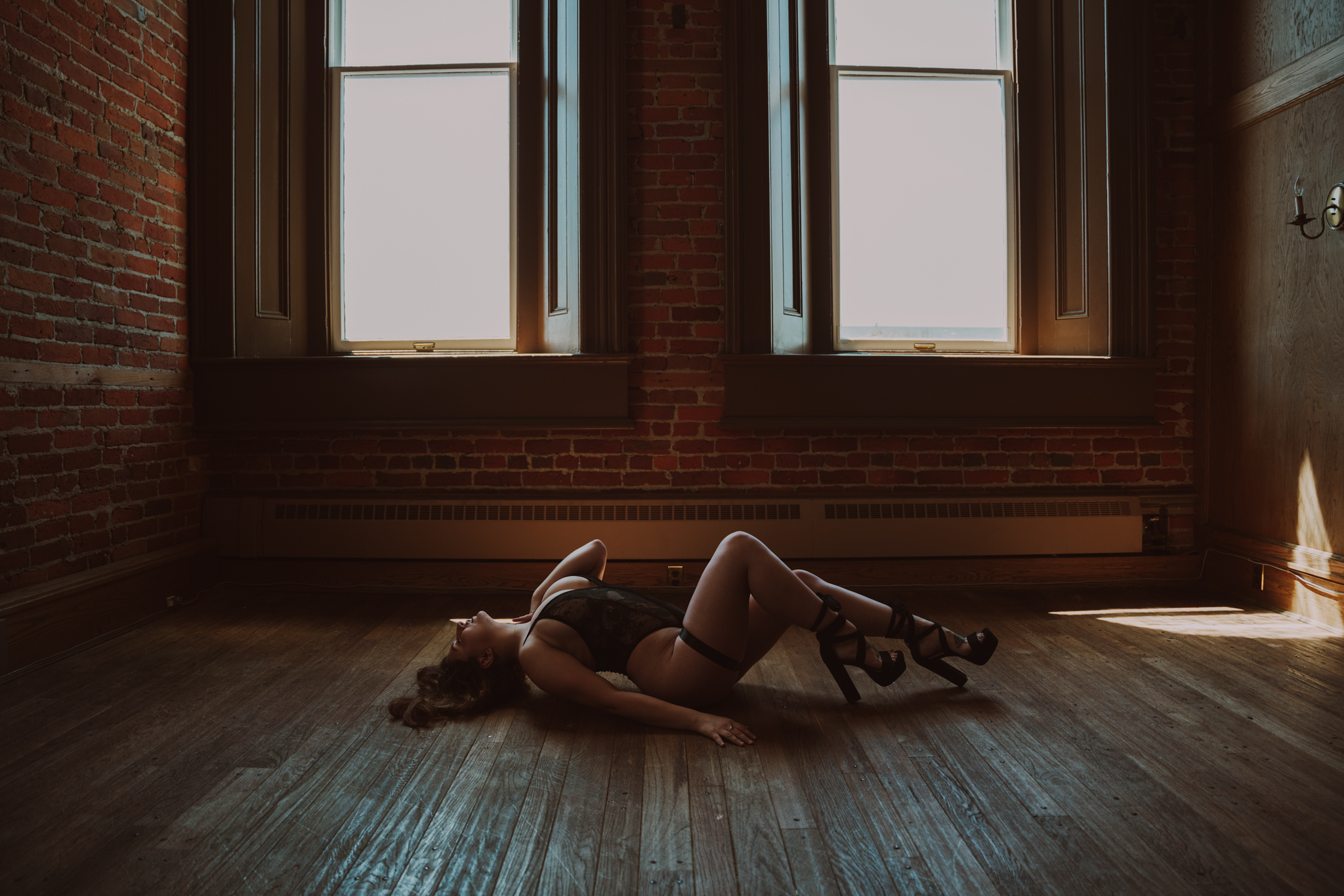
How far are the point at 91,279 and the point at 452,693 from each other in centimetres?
232

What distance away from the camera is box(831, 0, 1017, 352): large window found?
13.6 feet

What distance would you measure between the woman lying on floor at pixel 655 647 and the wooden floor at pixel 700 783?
0.29 ft

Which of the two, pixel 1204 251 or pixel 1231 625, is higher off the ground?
pixel 1204 251

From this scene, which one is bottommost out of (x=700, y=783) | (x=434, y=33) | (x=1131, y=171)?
(x=700, y=783)

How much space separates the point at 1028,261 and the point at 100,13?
4.38m

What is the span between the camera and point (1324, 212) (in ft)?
10.7

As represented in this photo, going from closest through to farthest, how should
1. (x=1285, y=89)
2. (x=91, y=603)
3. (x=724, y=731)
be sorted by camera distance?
(x=724, y=731)
(x=91, y=603)
(x=1285, y=89)

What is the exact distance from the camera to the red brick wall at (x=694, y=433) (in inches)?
151

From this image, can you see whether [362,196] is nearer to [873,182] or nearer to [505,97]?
[505,97]

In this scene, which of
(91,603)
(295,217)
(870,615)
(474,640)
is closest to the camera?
(474,640)

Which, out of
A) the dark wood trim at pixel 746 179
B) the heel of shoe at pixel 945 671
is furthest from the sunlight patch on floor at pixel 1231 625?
the dark wood trim at pixel 746 179

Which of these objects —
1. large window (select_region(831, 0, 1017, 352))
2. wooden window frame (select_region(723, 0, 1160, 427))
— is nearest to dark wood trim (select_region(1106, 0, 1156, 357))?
wooden window frame (select_region(723, 0, 1160, 427))

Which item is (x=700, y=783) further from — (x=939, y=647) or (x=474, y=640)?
(x=939, y=647)

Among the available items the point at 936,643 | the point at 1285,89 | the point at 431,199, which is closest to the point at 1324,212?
the point at 1285,89
